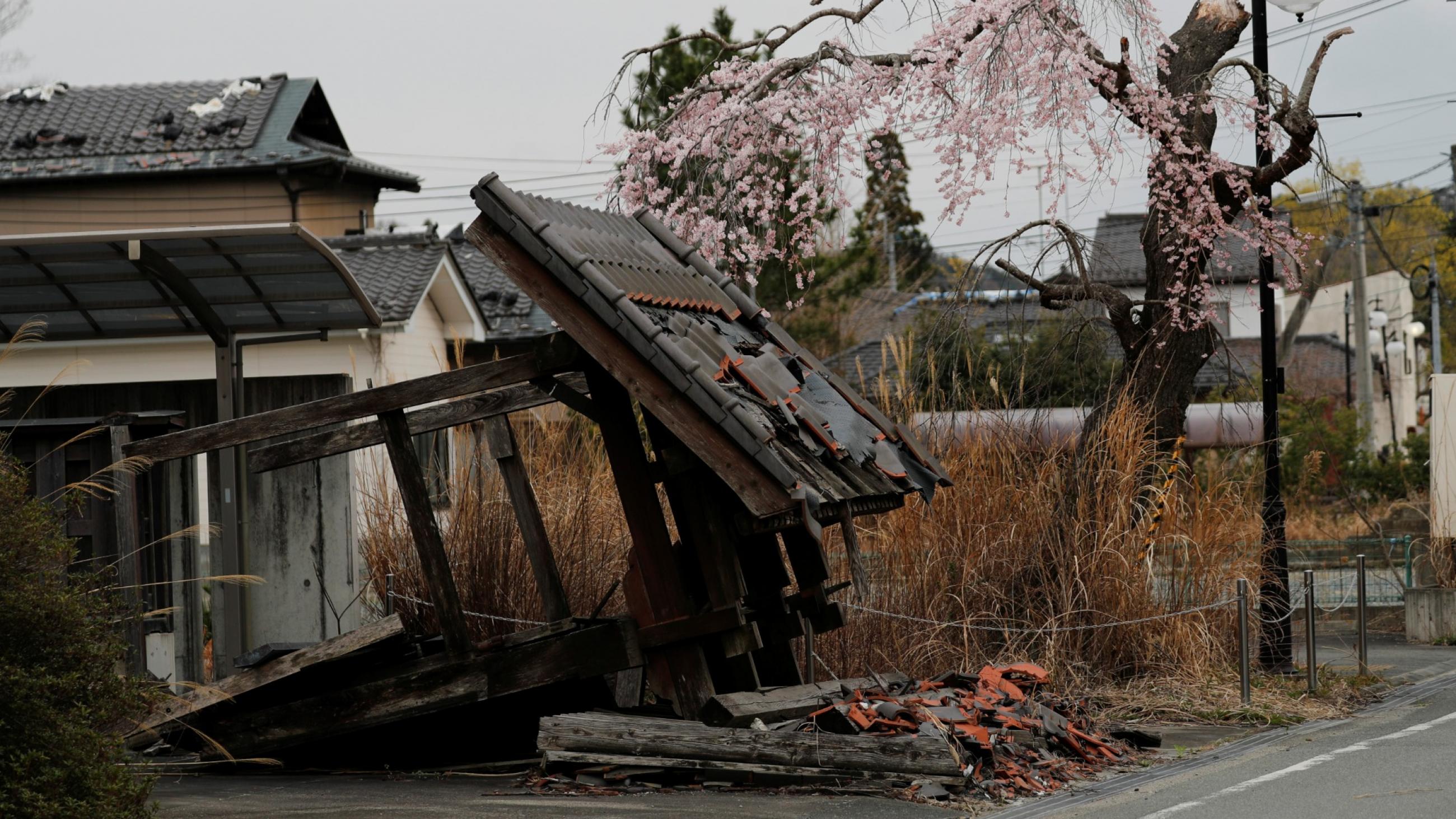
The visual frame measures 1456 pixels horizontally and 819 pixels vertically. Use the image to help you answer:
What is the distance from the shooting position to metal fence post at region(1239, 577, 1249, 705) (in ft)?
32.5

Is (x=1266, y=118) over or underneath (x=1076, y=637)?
over

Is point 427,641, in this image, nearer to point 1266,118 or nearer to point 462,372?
point 462,372

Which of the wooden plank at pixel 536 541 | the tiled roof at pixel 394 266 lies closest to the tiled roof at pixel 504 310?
the tiled roof at pixel 394 266

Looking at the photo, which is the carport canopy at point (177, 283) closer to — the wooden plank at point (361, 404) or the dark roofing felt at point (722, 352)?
the wooden plank at point (361, 404)

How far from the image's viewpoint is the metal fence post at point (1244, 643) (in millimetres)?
9898

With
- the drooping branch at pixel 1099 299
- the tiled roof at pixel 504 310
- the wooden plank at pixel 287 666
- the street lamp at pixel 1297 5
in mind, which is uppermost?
the street lamp at pixel 1297 5

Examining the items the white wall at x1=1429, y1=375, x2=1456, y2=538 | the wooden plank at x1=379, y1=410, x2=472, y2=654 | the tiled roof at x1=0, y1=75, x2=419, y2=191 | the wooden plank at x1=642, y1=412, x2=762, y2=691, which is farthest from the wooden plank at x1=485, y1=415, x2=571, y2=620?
the tiled roof at x1=0, y1=75, x2=419, y2=191

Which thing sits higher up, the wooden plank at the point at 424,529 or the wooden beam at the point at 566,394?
the wooden beam at the point at 566,394

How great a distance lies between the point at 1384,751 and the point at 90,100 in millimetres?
23499

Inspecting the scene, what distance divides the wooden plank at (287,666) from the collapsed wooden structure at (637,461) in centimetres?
7

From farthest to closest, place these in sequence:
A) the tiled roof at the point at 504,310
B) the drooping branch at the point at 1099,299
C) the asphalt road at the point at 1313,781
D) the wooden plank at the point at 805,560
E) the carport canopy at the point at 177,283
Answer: the tiled roof at the point at 504,310
the drooping branch at the point at 1099,299
the carport canopy at the point at 177,283
the wooden plank at the point at 805,560
the asphalt road at the point at 1313,781

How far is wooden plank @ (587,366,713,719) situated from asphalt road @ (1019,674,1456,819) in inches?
70.3

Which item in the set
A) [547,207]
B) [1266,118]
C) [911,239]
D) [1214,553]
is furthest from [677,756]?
[911,239]

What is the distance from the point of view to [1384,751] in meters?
8.62
